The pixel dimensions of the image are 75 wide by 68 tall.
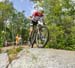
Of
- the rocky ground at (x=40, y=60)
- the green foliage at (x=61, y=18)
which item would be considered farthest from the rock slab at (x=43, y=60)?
the green foliage at (x=61, y=18)

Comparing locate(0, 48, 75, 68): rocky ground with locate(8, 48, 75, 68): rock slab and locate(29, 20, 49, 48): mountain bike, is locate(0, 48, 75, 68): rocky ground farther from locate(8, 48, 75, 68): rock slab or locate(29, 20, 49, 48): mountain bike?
locate(29, 20, 49, 48): mountain bike

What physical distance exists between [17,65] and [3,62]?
524mm

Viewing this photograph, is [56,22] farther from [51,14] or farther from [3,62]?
[3,62]

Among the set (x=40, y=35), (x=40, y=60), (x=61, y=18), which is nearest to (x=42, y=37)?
(x=40, y=35)

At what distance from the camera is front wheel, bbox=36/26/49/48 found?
8820 mm

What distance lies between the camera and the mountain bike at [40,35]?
28.9 ft

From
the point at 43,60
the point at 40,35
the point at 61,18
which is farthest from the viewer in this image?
the point at 61,18

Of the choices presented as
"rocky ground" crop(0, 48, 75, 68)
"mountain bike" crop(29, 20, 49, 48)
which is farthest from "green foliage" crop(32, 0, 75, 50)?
"rocky ground" crop(0, 48, 75, 68)

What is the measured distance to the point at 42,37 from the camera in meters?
9.01

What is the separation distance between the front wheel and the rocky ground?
2.40 m

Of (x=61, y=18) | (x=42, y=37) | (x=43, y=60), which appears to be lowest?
(x=43, y=60)

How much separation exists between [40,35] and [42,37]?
0.30 feet

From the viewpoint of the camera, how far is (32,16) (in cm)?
849

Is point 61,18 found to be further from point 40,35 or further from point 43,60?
point 43,60
